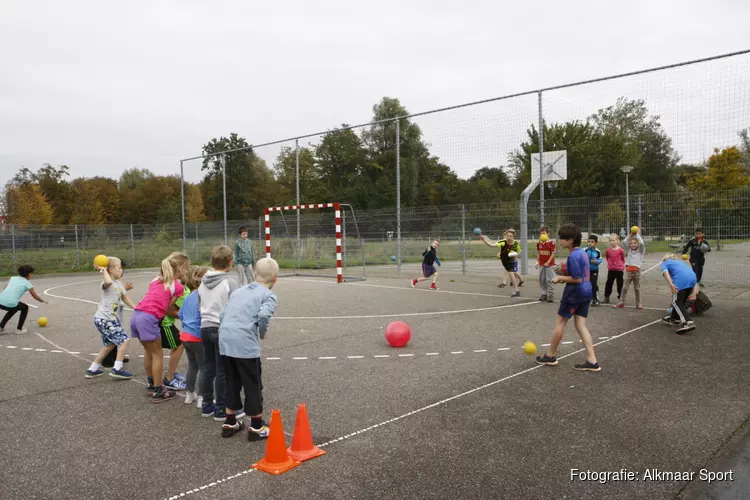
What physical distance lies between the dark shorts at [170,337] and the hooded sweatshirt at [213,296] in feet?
3.76

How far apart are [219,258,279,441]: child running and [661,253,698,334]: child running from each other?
679 centimetres

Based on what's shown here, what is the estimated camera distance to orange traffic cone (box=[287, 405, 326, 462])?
408 cm

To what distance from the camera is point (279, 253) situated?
23.6m

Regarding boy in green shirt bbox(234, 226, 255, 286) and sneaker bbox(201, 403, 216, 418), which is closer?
sneaker bbox(201, 403, 216, 418)

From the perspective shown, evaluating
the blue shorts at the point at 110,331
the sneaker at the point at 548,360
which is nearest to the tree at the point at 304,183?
the blue shorts at the point at 110,331

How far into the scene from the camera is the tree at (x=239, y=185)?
29422mm

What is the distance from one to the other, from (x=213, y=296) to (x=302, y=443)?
5.24 ft

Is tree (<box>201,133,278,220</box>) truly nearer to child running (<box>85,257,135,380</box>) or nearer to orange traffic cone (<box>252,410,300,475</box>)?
child running (<box>85,257,135,380</box>)

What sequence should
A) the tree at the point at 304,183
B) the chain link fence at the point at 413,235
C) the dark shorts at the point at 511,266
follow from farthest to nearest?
the tree at the point at 304,183, the chain link fence at the point at 413,235, the dark shorts at the point at 511,266

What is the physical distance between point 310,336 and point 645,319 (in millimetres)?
5872

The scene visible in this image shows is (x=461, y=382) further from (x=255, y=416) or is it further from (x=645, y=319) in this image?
(x=645, y=319)

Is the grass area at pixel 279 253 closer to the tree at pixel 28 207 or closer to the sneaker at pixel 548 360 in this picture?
the sneaker at pixel 548 360

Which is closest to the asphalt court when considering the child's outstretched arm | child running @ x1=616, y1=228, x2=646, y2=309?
the child's outstretched arm

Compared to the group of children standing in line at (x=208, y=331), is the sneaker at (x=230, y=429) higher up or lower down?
lower down
